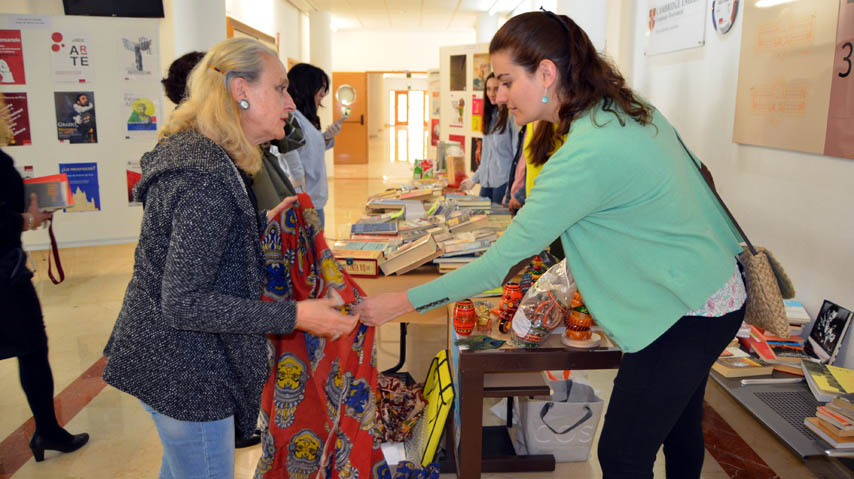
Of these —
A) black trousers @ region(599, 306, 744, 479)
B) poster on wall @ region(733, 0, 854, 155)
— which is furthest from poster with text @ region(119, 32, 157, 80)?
black trousers @ region(599, 306, 744, 479)

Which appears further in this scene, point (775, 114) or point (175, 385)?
point (775, 114)

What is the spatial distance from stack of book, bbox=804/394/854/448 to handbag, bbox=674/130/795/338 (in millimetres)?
1226

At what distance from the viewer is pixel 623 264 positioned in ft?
4.78

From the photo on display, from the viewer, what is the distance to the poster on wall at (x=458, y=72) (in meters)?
7.88

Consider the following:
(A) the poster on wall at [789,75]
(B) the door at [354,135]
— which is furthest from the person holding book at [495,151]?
(B) the door at [354,135]

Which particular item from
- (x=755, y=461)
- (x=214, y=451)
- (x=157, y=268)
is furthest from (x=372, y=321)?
(x=755, y=461)

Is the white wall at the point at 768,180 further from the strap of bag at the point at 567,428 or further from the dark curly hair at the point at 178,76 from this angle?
the dark curly hair at the point at 178,76

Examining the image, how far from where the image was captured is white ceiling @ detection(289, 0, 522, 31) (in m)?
11.8

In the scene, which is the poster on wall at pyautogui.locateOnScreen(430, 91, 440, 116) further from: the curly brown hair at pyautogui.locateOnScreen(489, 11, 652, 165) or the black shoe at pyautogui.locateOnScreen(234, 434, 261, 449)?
the curly brown hair at pyautogui.locateOnScreen(489, 11, 652, 165)

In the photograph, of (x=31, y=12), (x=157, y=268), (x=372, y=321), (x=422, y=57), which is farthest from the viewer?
(x=422, y=57)

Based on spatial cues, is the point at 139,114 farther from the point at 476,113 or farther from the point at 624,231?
the point at 624,231

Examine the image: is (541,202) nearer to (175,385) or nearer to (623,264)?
(623,264)

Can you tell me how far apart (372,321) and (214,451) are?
56cm

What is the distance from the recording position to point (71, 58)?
20.5 ft
